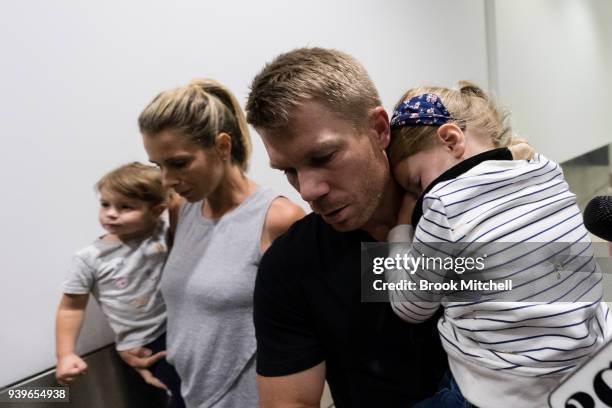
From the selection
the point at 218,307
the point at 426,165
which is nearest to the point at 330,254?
the point at 426,165

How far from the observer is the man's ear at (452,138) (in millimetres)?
834

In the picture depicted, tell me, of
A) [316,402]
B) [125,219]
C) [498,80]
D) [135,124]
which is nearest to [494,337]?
[316,402]

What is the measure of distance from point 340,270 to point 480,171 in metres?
0.31

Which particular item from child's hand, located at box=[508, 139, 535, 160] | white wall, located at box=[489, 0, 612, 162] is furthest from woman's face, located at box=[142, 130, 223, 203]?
white wall, located at box=[489, 0, 612, 162]

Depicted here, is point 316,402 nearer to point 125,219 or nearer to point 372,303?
point 372,303

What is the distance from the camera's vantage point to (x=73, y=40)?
4.08 ft

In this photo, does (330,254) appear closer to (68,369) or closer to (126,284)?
(126,284)

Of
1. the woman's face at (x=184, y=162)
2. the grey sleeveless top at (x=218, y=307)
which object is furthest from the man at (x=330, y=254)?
the woman's face at (x=184, y=162)

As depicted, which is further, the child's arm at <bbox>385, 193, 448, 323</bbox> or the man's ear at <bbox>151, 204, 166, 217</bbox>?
the man's ear at <bbox>151, 204, 166, 217</bbox>

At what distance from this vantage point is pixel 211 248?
47.6 inches

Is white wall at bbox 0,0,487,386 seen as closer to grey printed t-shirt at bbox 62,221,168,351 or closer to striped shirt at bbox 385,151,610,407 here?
grey printed t-shirt at bbox 62,221,168,351

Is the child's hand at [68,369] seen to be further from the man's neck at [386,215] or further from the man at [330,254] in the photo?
the man's neck at [386,215]

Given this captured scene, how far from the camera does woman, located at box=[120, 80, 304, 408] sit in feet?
3.84

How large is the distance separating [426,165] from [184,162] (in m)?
0.63
